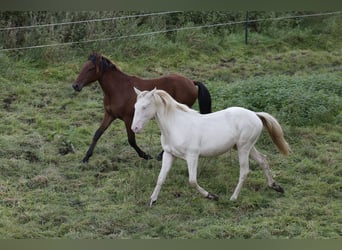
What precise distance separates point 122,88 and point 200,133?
4.96 ft

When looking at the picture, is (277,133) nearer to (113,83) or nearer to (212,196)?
(212,196)

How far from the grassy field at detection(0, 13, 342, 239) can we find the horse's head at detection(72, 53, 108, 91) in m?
0.84

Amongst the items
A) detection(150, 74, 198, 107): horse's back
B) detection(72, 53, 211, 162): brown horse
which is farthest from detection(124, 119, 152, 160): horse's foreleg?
detection(150, 74, 198, 107): horse's back

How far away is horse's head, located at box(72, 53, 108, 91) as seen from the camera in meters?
5.81

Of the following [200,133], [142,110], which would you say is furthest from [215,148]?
[142,110]

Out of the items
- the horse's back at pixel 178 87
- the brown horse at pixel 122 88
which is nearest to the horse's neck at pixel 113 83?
the brown horse at pixel 122 88

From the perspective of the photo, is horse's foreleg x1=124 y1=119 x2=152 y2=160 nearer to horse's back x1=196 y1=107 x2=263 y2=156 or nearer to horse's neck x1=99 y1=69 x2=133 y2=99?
horse's neck x1=99 y1=69 x2=133 y2=99

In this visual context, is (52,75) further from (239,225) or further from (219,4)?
(219,4)

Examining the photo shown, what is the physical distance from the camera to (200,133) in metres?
4.68

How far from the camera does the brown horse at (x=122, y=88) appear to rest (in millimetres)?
5816

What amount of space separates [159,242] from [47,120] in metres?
6.26

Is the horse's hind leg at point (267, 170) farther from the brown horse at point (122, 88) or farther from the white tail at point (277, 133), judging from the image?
the brown horse at point (122, 88)

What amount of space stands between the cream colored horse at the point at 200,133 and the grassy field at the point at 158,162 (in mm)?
336

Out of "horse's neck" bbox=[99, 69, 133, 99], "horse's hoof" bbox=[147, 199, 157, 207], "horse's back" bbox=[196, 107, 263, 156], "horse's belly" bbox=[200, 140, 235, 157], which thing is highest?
"horse's neck" bbox=[99, 69, 133, 99]
